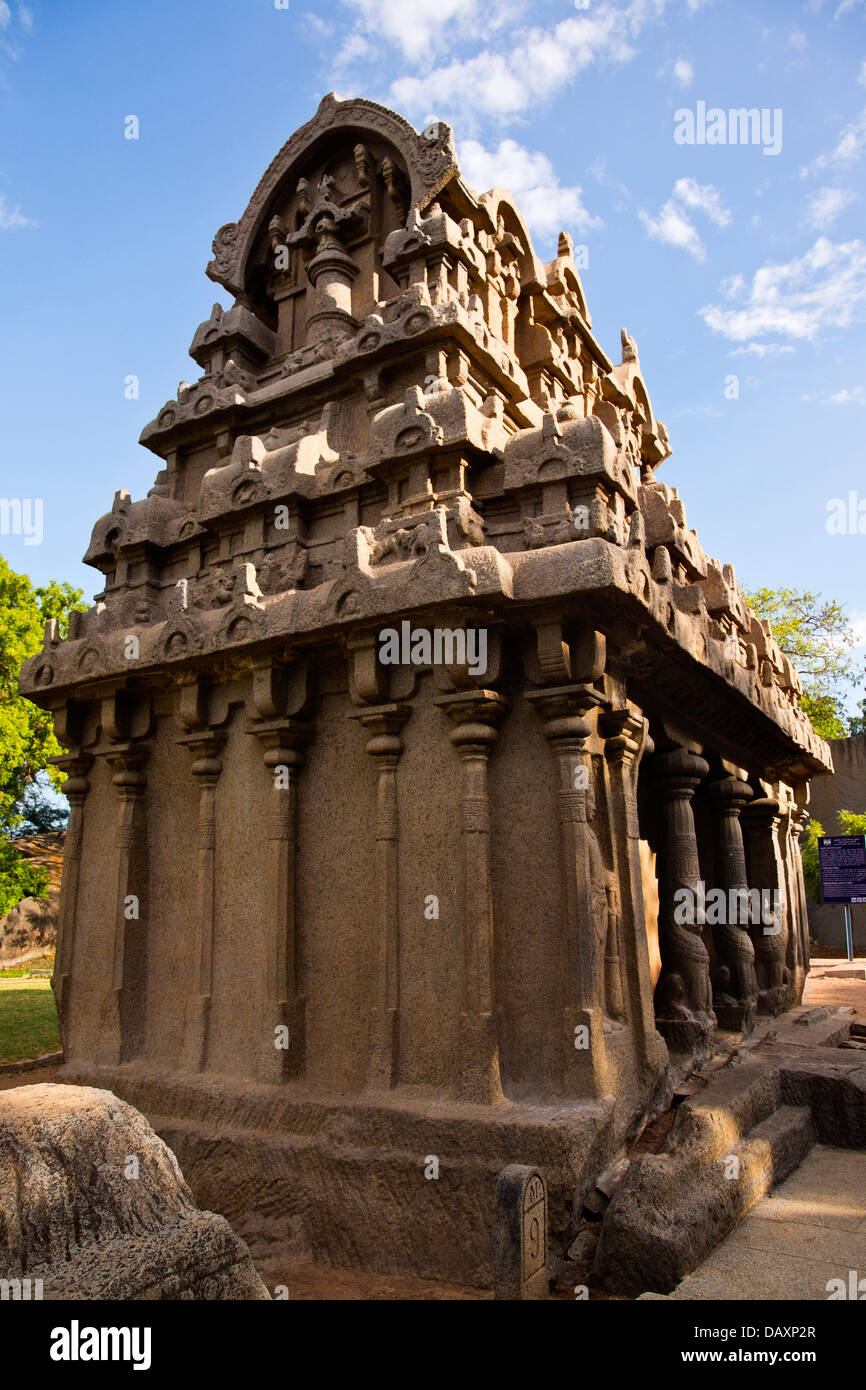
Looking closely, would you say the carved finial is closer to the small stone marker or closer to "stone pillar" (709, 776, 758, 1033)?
"stone pillar" (709, 776, 758, 1033)

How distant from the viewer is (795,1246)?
157 inches

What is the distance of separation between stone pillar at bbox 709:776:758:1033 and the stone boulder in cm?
590

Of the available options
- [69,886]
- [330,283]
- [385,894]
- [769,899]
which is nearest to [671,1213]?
[385,894]

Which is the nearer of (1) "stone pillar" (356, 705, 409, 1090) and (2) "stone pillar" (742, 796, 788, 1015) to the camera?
(1) "stone pillar" (356, 705, 409, 1090)

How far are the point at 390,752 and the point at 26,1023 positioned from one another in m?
10.3

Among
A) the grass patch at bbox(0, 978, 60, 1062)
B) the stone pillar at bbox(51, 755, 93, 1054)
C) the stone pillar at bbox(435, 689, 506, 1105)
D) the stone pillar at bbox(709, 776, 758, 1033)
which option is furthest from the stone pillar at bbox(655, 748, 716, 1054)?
the grass patch at bbox(0, 978, 60, 1062)

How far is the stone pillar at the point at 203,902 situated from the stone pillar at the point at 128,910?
48 centimetres

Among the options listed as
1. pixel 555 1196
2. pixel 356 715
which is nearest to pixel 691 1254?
pixel 555 1196

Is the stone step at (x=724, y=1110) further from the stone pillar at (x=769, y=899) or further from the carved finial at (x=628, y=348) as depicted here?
the carved finial at (x=628, y=348)

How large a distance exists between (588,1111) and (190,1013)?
2760 mm

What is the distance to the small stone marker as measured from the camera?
126 inches

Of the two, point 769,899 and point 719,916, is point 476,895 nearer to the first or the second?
point 719,916

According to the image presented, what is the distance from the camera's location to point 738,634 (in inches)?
345
